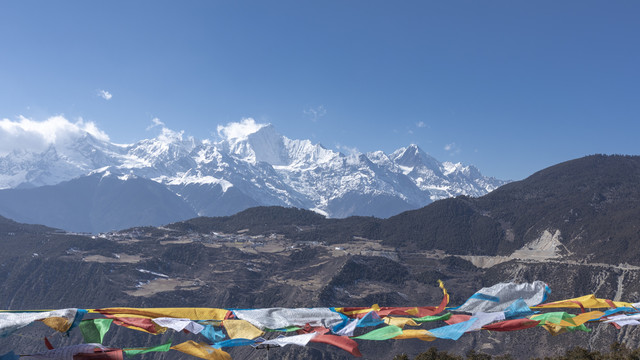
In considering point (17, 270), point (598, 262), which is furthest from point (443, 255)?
point (17, 270)

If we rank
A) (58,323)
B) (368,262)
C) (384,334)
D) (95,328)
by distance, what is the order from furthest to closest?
1. (368,262)
2. (384,334)
3. (95,328)
4. (58,323)

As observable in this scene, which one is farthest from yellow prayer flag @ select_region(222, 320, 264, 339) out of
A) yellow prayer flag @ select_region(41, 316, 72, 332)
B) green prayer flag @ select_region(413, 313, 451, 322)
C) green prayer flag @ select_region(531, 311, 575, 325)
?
green prayer flag @ select_region(531, 311, 575, 325)

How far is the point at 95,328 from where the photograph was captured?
35.9 ft

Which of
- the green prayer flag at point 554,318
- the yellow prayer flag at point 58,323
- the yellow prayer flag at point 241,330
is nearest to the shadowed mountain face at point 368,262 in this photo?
the green prayer flag at point 554,318

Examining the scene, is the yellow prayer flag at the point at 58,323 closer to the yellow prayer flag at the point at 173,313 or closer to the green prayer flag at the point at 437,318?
the yellow prayer flag at the point at 173,313

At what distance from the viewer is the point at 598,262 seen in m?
88.3

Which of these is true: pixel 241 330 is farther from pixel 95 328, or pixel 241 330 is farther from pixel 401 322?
pixel 401 322

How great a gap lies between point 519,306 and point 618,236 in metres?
100

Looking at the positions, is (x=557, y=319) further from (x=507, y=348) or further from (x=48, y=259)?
(x=48, y=259)

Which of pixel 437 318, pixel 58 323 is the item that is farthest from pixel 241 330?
pixel 437 318

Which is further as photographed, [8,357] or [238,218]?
[238,218]

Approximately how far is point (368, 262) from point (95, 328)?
93562 millimetres

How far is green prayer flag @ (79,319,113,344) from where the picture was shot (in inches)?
422

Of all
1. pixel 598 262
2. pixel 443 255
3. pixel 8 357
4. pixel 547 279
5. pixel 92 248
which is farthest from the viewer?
pixel 443 255
